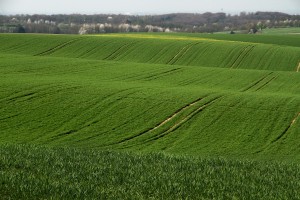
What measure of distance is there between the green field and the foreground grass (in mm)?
51

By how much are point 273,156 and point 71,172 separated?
18.8 meters

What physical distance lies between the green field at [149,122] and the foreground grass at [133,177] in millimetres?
51

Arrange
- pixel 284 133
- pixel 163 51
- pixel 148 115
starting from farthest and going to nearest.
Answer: pixel 163 51 < pixel 148 115 < pixel 284 133

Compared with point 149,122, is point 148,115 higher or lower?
higher

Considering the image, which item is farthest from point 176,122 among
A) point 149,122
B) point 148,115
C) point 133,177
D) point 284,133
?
point 133,177

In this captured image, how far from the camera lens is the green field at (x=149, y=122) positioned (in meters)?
15.8

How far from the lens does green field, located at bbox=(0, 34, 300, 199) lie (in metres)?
15.8

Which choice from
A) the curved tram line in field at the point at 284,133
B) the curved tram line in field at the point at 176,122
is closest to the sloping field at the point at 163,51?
the curved tram line in field at the point at 176,122

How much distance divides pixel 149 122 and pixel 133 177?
21199 millimetres

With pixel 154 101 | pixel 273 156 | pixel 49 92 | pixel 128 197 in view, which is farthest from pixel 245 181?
pixel 49 92

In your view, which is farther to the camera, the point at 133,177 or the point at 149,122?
the point at 149,122

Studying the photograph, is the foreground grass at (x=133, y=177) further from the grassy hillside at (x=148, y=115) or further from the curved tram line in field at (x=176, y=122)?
the curved tram line in field at (x=176, y=122)

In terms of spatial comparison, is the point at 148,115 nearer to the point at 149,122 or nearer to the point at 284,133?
the point at 149,122

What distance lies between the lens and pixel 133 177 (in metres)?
16.4
